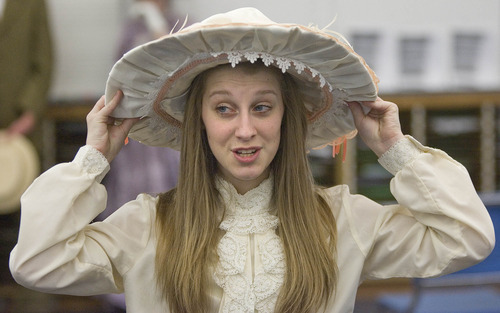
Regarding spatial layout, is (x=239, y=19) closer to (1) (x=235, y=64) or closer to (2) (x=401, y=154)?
(1) (x=235, y=64)

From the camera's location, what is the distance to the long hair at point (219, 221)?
6.36 feet

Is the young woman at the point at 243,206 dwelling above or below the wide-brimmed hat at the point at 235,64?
below

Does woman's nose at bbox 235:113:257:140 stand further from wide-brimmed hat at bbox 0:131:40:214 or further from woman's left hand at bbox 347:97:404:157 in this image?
wide-brimmed hat at bbox 0:131:40:214

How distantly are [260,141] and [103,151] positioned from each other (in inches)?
16.1

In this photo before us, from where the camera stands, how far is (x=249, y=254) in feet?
6.59

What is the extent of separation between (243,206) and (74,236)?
1.48 feet

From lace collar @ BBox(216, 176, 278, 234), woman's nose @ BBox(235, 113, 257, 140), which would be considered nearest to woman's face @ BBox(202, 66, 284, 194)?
woman's nose @ BBox(235, 113, 257, 140)

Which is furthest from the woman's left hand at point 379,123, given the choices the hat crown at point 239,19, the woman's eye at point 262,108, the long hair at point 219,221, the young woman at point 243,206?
the hat crown at point 239,19

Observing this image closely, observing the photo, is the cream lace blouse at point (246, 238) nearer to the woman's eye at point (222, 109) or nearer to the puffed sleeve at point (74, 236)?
the puffed sleeve at point (74, 236)

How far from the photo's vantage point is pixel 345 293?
78.7 inches

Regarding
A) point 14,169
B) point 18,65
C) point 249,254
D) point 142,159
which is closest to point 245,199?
point 249,254

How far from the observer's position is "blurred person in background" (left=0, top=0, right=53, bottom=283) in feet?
13.5

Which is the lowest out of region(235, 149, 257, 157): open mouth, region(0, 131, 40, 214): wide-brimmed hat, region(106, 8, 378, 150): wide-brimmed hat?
region(0, 131, 40, 214): wide-brimmed hat

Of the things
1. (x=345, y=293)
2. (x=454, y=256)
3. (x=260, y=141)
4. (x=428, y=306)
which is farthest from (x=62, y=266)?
(x=428, y=306)
